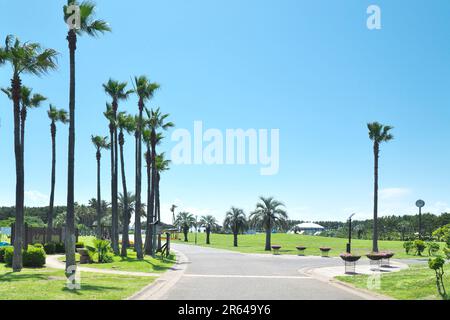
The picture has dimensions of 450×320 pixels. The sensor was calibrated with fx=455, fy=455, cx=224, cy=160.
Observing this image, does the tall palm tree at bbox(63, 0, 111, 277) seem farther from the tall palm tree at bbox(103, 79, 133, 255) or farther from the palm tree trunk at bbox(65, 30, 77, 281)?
the tall palm tree at bbox(103, 79, 133, 255)

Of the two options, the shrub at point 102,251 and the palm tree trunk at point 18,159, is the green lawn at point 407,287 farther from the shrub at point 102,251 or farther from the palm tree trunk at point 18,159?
the palm tree trunk at point 18,159

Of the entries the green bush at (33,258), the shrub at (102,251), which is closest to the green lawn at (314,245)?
the shrub at (102,251)

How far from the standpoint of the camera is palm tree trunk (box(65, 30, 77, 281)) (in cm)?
2116

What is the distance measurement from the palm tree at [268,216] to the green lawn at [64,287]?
4120cm

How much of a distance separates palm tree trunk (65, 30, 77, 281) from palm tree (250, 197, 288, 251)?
40830mm

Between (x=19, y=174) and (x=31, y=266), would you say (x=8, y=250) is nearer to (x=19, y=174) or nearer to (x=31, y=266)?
(x=31, y=266)

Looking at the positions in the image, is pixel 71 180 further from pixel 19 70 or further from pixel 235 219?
pixel 235 219

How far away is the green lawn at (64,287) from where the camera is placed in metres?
14.0

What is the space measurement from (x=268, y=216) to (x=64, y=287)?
46092mm

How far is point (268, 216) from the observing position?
200 feet

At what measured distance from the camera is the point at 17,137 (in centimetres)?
2472

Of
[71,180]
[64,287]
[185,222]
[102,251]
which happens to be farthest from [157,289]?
[185,222]

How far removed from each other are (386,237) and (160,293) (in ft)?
328
